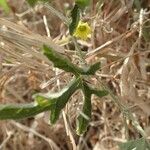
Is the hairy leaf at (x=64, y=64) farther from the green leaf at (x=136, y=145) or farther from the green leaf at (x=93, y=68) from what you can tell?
the green leaf at (x=136, y=145)

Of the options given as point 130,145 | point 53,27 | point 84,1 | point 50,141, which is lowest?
point 130,145

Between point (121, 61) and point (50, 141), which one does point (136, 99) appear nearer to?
point (121, 61)

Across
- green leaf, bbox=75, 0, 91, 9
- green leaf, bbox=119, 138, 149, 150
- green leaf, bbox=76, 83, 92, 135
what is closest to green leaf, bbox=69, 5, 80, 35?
green leaf, bbox=75, 0, 91, 9

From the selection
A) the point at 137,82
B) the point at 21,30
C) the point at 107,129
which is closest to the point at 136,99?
the point at 137,82

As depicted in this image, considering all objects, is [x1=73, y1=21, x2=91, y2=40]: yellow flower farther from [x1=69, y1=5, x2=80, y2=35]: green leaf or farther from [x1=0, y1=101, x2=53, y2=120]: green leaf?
[x1=0, y1=101, x2=53, y2=120]: green leaf

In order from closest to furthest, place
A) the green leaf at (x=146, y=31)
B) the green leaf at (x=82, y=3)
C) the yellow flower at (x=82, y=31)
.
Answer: the green leaf at (x=82, y=3) < the yellow flower at (x=82, y=31) < the green leaf at (x=146, y=31)

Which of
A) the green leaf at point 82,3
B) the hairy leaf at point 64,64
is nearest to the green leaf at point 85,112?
the hairy leaf at point 64,64
